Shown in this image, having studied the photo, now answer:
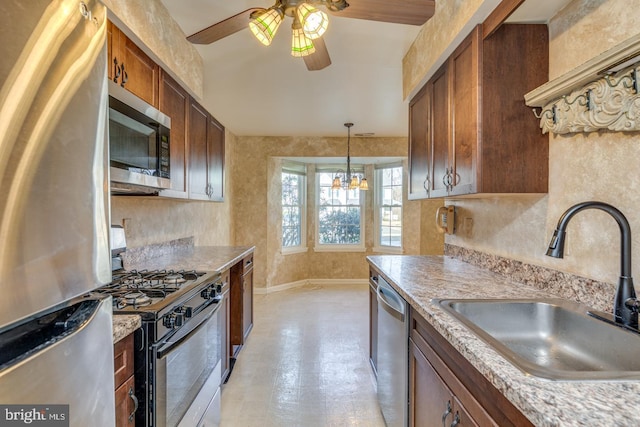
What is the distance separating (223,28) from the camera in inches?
69.6

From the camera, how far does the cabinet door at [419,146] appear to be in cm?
238

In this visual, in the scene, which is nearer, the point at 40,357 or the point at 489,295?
the point at 40,357

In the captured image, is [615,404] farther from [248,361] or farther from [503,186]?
[248,361]

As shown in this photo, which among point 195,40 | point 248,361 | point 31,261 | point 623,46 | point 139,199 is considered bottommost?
point 248,361

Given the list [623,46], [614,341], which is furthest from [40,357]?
[623,46]

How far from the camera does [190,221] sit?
3619 millimetres

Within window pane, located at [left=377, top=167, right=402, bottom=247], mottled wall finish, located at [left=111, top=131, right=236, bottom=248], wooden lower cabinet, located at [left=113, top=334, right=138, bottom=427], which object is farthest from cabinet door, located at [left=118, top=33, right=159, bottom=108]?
window pane, located at [left=377, top=167, right=402, bottom=247]

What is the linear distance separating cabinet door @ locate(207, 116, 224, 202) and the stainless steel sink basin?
8.52 feet

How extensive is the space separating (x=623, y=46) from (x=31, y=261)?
5.41ft

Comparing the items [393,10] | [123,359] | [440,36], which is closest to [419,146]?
[440,36]

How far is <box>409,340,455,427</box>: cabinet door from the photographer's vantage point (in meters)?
1.15

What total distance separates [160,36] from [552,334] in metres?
2.59

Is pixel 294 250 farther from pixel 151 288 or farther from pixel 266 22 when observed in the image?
pixel 266 22

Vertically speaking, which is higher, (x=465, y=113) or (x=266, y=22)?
(x=266, y=22)
